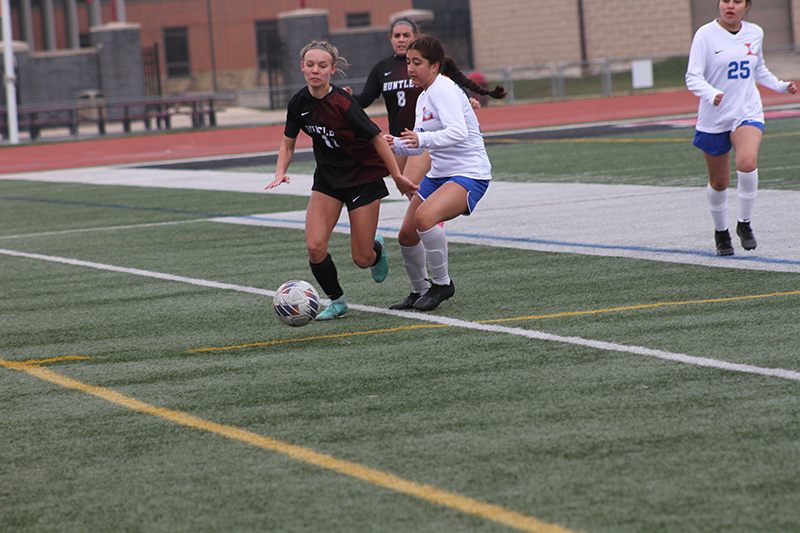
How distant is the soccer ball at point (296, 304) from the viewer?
271 inches

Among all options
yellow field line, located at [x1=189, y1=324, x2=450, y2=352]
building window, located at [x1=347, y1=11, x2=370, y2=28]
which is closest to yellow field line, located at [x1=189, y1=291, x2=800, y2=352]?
yellow field line, located at [x1=189, y1=324, x2=450, y2=352]

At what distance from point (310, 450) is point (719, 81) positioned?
18.6 feet

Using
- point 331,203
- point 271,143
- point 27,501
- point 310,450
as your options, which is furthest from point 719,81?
point 271,143

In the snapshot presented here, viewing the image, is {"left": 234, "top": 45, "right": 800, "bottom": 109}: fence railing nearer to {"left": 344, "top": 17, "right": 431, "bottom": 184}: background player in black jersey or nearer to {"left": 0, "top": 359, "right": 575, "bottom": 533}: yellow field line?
{"left": 344, "top": 17, "right": 431, "bottom": 184}: background player in black jersey

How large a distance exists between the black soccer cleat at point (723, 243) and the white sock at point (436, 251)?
8.59 feet

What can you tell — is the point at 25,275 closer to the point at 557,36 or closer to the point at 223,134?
the point at 223,134

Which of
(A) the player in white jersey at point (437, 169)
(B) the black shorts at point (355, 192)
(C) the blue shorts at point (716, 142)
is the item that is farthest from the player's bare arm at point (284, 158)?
(C) the blue shorts at point (716, 142)

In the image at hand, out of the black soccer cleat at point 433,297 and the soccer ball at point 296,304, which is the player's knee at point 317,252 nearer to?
the soccer ball at point 296,304

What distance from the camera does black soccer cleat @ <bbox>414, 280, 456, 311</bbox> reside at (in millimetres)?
7262

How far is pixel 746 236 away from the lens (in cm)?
875

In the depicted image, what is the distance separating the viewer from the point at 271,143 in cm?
3016

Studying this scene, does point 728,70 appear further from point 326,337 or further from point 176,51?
point 176,51

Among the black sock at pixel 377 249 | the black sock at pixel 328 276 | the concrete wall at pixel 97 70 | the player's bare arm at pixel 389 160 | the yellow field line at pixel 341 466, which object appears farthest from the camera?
the concrete wall at pixel 97 70

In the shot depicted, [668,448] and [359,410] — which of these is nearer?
[668,448]
